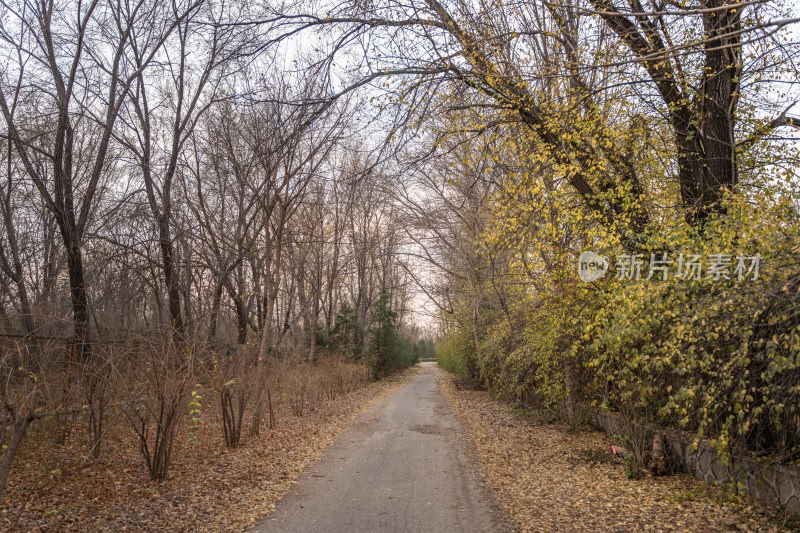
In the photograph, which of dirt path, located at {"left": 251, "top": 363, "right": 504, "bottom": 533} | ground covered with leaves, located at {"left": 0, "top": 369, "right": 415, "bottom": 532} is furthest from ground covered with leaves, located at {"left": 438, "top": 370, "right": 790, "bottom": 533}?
ground covered with leaves, located at {"left": 0, "top": 369, "right": 415, "bottom": 532}

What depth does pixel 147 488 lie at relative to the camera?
580 centimetres

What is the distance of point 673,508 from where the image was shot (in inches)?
206

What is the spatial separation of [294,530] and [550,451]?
534cm

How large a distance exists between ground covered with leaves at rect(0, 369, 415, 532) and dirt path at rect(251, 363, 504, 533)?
37cm

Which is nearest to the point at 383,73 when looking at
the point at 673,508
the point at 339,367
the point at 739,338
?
the point at 739,338

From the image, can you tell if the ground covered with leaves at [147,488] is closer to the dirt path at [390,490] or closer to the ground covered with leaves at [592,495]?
the dirt path at [390,490]

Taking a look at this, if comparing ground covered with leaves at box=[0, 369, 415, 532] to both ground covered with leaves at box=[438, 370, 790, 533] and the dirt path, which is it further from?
ground covered with leaves at box=[438, 370, 790, 533]

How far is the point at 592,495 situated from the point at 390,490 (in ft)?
7.91

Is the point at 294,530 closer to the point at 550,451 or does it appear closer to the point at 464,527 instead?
the point at 464,527

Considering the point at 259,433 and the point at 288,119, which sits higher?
the point at 288,119

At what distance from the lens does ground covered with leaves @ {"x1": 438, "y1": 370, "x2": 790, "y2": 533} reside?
15.8 ft

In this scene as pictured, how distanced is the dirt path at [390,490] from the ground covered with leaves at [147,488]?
1.23ft

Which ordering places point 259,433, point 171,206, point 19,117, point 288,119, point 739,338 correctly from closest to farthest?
point 739,338, point 288,119, point 259,433, point 19,117, point 171,206

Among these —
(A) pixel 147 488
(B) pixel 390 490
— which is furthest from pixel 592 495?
(A) pixel 147 488
